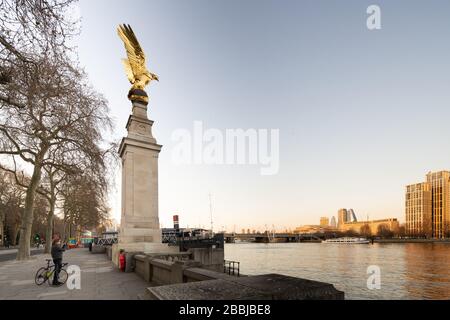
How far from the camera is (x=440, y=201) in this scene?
597 feet

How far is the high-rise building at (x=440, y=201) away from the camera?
574 ft

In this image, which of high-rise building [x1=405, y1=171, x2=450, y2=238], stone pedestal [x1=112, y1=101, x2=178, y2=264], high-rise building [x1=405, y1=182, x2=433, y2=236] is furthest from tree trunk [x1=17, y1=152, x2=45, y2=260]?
high-rise building [x1=405, y1=182, x2=433, y2=236]

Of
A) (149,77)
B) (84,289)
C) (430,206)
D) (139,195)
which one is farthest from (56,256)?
(430,206)

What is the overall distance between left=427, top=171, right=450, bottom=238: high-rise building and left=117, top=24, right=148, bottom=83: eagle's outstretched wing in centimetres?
20178

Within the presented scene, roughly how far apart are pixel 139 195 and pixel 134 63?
1101cm

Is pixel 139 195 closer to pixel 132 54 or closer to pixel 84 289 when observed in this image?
pixel 84 289

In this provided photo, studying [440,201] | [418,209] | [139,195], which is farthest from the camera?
[418,209]

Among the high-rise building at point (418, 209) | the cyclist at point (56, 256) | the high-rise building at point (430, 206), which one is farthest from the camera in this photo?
the high-rise building at point (418, 209)

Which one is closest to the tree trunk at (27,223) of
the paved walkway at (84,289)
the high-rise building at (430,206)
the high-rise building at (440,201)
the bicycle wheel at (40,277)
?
the paved walkway at (84,289)

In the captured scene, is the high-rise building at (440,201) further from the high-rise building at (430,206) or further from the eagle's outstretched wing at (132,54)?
the eagle's outstretched wing at (132,54)

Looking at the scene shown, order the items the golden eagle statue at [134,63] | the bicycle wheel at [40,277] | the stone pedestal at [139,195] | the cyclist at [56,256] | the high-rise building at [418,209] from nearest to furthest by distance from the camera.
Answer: the cyclist at [56,256] → the bicycle wheel at [40,277] → the stone pedestal at [139,195] → the golden eagle statue at [134,63] → the high-rise building at [418,209]

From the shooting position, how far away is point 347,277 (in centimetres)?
3528
